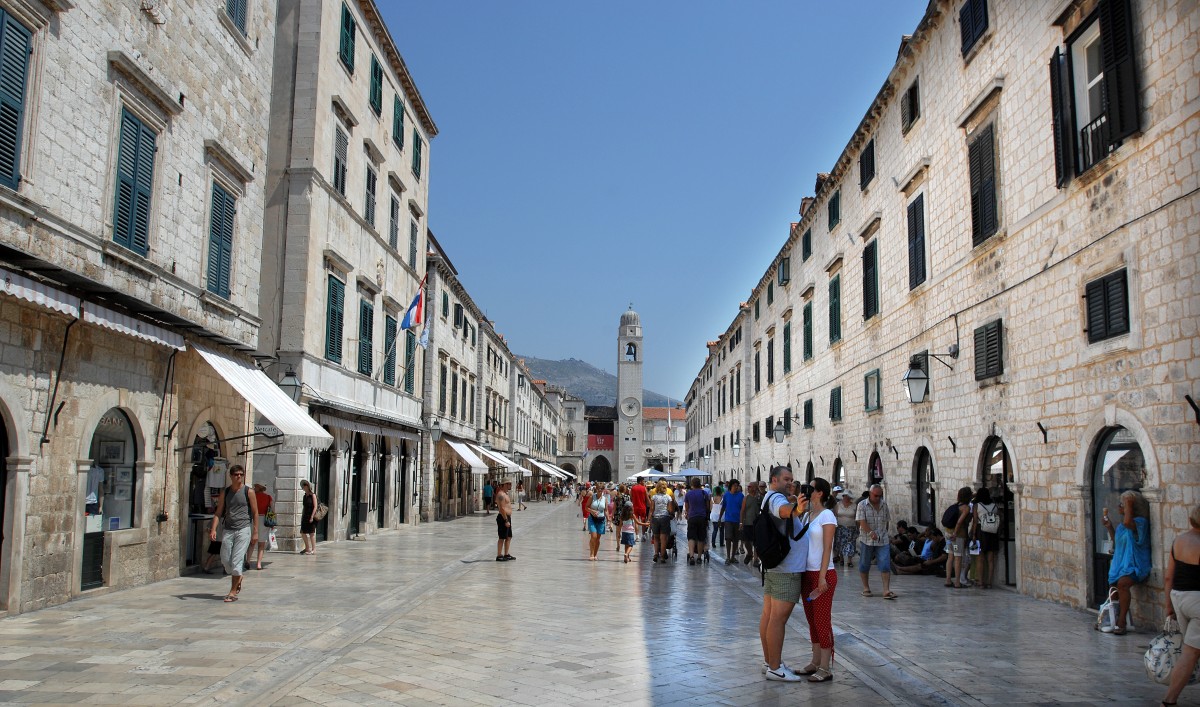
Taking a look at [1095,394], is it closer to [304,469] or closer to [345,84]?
[304,469]

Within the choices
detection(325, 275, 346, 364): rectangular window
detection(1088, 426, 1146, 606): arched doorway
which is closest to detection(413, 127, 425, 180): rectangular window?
detection(325, 275, 346, 364): rectangular window

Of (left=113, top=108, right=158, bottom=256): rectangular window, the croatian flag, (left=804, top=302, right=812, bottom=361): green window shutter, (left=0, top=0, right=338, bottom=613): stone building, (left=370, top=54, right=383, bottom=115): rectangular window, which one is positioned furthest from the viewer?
(left=804, top=302, right=812, bottom=361): green window shutter

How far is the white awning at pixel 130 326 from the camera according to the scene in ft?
32.0

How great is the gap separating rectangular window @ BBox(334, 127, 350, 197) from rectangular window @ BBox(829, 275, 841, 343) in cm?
1281

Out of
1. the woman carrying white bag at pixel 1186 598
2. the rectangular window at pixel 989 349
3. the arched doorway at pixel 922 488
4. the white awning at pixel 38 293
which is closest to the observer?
the woman carrying white bag at pixel 1186 598

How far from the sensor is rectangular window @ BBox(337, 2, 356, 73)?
2035cm

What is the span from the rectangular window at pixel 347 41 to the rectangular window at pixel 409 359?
862 cm

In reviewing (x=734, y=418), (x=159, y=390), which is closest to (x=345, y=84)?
(x=159, y=390)

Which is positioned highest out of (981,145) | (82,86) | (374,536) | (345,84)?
(345,84)

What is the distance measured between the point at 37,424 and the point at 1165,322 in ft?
39.3

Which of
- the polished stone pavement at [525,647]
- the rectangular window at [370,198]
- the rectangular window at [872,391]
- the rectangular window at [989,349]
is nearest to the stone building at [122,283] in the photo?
the polished stone pavement at [525,647]

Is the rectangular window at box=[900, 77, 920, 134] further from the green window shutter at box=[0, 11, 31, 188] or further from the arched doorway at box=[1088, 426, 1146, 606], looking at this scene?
the green window shutter at box=[0, 11, 31, 188]

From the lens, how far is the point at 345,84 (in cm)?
2064

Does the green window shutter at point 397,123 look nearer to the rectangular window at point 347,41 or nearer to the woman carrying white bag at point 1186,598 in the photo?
the rectangular window at point 347,41
